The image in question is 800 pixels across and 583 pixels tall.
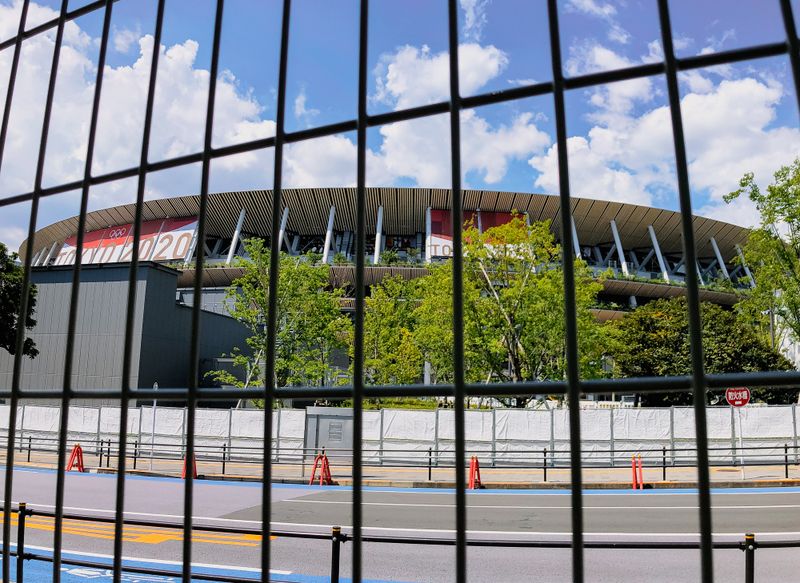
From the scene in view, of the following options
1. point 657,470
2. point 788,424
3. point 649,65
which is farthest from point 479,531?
point 788,424

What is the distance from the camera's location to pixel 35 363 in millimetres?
37156

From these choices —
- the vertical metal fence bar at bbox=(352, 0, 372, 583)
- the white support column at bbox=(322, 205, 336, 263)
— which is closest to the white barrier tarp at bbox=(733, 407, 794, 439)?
the vertical metal fence bar at bbox=(352, 0, 372, 583)

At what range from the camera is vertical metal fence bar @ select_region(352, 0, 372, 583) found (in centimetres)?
214

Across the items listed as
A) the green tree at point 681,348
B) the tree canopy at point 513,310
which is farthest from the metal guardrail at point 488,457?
the green tree at point 681,348

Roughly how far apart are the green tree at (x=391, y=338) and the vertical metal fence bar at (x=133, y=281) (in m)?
33.6

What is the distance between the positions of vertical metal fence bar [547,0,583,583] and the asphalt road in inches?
304

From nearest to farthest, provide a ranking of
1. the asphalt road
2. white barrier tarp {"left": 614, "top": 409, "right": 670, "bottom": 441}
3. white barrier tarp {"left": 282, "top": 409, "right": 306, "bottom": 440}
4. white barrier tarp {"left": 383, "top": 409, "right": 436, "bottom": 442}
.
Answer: the asphalt road → white barrier tarp {"left": 614, "top": 409, "right": 670, "bottom": 441} → white barrier tarp {"left": 383, "top": 409, "right": 436, "bottom": 442} → white barrier tarp {"left": 282, "top": 409, "right": 306, "bottom": 440}

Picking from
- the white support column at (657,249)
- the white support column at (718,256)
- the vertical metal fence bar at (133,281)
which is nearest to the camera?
the vertical metal fence bar at (133,281)

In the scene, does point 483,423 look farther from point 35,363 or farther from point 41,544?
point 35,363

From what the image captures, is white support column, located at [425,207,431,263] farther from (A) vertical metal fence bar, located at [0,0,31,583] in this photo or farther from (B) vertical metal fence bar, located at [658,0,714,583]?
(B) vertical metal fence bar, located at [658,0,714,583]

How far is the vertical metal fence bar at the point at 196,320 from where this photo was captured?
2.51 m

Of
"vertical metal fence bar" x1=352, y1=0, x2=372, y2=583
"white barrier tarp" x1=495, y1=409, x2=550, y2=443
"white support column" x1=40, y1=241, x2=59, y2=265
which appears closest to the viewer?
"vertical metal fence bar" x1=352, y1=0, x2=372, y2=583

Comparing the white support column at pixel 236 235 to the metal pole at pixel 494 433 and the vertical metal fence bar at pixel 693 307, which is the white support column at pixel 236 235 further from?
the vertical metal fence bar at pixel 693 307

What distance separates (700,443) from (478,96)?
50.7 inches
